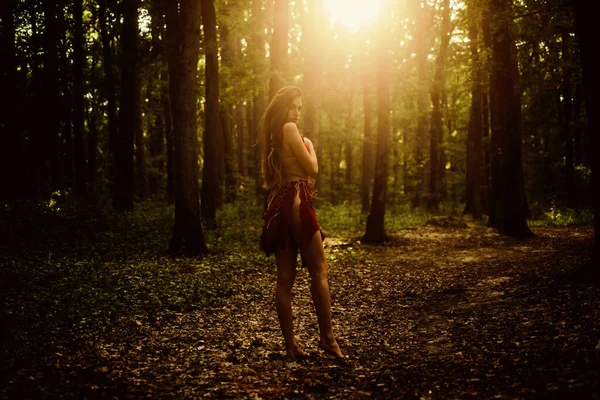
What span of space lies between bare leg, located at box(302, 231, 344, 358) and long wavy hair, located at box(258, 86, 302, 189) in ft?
2.40

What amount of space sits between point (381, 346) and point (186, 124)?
26.7ft

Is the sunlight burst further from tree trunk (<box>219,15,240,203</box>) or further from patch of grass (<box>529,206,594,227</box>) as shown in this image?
patch of grass (<box>529,206,594,227</box>)

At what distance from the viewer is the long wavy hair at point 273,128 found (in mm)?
5035

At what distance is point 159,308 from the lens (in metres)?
7.34

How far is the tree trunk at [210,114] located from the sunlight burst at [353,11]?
471 centimetres

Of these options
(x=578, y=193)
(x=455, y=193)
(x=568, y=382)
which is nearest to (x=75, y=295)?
(x=568, y=382)

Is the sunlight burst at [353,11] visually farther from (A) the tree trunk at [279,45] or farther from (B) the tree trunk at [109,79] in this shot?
(B) the tree trunk at [109,79]

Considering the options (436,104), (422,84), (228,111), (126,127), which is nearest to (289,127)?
(126,127)

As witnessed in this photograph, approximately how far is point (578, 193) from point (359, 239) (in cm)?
1804

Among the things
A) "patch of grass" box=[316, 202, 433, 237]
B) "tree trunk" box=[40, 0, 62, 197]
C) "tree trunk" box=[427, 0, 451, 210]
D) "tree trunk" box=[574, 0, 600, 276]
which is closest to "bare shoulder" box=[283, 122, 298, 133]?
"tree trunk" box=[574, 0, 600, 276]

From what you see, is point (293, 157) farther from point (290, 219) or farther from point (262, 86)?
point (262, 86)

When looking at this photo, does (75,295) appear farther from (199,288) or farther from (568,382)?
(568,382)

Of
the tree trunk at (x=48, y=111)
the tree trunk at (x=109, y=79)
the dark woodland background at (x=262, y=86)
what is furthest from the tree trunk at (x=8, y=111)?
the tree trunk at (x=109, y=79)

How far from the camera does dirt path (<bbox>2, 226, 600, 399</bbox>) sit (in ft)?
13.6
